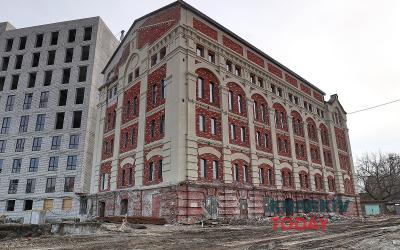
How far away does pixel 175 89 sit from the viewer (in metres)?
21.2

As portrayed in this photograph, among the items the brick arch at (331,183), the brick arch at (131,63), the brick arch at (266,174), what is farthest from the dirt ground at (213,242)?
the brick arch at (331,183)

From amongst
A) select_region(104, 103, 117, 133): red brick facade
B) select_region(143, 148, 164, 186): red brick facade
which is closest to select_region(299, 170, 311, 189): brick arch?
select_region(143, 148, 164, 186): red brick facade

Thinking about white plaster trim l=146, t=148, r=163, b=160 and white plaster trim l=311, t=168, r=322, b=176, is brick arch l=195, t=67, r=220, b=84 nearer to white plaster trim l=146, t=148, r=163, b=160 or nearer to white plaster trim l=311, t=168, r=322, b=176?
white plaster trim l=146, t=148, r=163, b=160

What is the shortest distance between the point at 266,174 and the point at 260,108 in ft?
Answer: 20.8

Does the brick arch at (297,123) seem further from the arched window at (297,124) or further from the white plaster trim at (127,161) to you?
the white plaster trim at (127,161)

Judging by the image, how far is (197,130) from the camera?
69.3ft

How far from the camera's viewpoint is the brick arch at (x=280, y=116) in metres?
30.2

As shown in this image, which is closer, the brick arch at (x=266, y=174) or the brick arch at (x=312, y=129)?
the brick arch at (x=266, y=174)

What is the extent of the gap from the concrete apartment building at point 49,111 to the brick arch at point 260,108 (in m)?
21.5

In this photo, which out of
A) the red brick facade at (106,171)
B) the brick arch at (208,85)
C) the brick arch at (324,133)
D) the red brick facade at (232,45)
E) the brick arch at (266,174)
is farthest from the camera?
the brick arch at (324,133)

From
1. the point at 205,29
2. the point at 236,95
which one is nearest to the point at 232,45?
the point at 205,29

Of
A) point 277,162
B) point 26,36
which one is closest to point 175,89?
point 277,162

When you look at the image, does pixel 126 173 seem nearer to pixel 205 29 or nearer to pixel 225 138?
pixel 225 138

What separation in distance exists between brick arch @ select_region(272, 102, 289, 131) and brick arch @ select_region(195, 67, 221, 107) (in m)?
8.60
